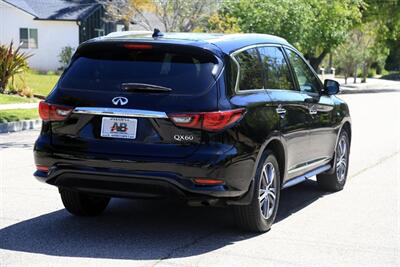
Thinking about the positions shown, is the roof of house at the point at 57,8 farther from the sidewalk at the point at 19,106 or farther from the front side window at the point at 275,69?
the front side window at the point at 275,69

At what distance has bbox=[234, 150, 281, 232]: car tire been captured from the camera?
21.5 feet

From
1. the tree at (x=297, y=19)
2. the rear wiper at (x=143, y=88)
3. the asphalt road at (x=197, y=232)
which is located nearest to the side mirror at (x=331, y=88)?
the asphalt road at (x=197, y=232)

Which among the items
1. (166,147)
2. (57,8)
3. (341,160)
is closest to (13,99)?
(341,160)

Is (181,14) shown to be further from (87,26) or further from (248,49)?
(87,26)

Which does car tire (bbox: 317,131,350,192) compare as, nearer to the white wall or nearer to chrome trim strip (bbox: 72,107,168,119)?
chrome trim strip (bbox: 72,107,168,119)

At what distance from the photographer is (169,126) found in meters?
6.08

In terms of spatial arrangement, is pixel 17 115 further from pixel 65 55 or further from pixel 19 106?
pixel 65 55

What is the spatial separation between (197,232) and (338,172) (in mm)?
2895

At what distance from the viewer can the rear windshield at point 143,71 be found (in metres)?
6.25

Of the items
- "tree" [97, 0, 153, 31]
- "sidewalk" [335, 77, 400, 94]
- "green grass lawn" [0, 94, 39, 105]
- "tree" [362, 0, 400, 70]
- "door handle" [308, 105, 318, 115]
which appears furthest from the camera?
"tree" [362, 0, 400, 70]

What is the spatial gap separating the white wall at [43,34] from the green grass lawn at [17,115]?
24664 millimetres

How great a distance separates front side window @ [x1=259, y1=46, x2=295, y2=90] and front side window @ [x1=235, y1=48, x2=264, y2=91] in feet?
0.42

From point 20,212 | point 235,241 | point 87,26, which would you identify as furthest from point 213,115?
point 87,26

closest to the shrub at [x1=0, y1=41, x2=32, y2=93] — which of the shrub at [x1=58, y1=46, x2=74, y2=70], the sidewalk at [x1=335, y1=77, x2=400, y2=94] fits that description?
the shrub at [x1=58, y1=46, x2=74, y2=70]
